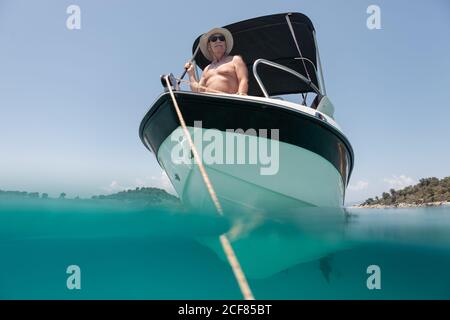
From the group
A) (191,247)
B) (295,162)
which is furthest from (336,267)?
(191,247)

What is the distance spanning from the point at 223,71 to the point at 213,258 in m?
2.38

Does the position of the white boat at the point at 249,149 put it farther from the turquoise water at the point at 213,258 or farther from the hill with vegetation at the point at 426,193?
the hill with vegetation at the point at 426,193

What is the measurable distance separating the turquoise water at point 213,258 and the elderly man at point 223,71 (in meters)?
1.67

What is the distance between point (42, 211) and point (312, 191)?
511 centimetres

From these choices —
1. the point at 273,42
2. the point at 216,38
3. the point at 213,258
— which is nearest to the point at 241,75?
the point at 216,38

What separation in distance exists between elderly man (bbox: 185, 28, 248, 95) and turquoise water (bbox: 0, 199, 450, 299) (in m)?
1.67

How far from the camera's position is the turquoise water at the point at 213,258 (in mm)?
2551

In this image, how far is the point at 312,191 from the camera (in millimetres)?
3293

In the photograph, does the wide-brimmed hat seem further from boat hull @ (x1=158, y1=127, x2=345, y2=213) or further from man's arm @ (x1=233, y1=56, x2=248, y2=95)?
boat hull @ (x1=158, y1=127, x2=345, y2=213)

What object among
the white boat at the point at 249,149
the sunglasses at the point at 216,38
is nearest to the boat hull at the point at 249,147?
the white boat at the point at 249,149

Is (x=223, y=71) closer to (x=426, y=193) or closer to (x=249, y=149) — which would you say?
(x=249, y=149)

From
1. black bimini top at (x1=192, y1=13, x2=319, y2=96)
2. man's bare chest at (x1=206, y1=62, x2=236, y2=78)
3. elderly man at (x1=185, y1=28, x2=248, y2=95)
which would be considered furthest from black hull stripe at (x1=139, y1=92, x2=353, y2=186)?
black bimini top at (x1=192, y1=13, x2=319, y2=96)

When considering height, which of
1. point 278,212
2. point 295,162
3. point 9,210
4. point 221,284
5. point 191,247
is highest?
point 9,210

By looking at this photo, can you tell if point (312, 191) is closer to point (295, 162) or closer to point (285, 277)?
point (295, 162)
